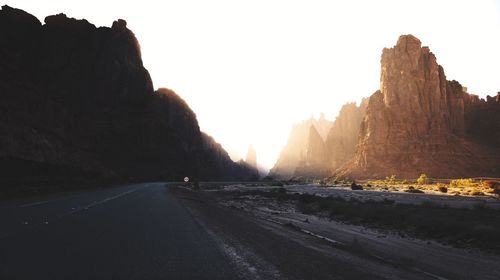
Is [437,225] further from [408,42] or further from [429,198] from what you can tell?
[408,42]

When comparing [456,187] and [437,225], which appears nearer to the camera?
[437,225]

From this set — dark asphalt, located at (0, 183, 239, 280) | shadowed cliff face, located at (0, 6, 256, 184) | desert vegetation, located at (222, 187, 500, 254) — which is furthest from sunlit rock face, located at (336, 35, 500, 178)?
dark asphalt, located at (0, 183, 239, 280)

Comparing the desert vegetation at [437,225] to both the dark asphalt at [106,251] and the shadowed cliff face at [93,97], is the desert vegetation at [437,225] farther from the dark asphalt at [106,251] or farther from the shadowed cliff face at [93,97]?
the shadowed cliff face at [93,97]

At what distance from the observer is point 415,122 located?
501 feet

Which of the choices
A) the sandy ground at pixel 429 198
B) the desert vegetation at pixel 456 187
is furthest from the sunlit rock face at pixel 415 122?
the sandy ground at pixel 429 198

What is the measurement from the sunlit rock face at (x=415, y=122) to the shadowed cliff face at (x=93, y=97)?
71906mm

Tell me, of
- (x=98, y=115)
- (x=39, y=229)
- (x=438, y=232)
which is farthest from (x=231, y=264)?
(x=98, y=115)

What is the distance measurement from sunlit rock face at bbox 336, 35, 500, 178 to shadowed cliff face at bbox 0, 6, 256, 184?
2831 inches

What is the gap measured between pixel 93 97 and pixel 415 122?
356 ft

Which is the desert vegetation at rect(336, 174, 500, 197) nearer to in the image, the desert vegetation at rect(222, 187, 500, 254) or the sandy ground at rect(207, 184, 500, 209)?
the sandy ground at rect(207, 184, 500, 209)

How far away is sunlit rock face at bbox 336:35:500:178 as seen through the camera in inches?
5497

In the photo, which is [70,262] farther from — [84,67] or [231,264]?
[84,67]

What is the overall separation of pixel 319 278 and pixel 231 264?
5.78 feet

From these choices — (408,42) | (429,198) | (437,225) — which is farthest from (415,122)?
(437,225)
